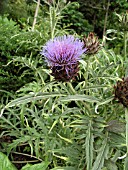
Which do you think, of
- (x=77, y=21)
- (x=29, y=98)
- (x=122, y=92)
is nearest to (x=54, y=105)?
(x=29, y=98)

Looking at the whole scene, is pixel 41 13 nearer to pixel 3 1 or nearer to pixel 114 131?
pixel 3 1

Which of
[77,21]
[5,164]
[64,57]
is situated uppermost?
[64,57]

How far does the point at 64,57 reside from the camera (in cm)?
118

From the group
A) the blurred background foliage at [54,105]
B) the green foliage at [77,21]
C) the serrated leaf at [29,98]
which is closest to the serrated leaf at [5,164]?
the blurred background foliage at [54,105]

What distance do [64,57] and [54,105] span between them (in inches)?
8.4

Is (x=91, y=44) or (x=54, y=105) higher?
(x=91, y=44)

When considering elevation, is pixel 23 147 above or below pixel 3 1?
below

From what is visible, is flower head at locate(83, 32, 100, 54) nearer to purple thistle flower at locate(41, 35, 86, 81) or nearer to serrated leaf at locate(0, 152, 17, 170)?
purple thistle flower at locate(41, 35, 86, 81)

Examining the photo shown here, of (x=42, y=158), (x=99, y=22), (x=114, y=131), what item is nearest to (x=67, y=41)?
(x=114, y=131)

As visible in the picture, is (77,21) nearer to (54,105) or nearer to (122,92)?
(54,105)

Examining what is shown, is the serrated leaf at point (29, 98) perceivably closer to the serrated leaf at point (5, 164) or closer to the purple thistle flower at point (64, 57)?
the purple thistle flower at point (64, 57)

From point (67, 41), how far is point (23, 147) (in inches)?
48.5

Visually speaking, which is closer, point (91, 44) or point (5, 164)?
point (91, 44)

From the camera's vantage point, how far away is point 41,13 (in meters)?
3.88
